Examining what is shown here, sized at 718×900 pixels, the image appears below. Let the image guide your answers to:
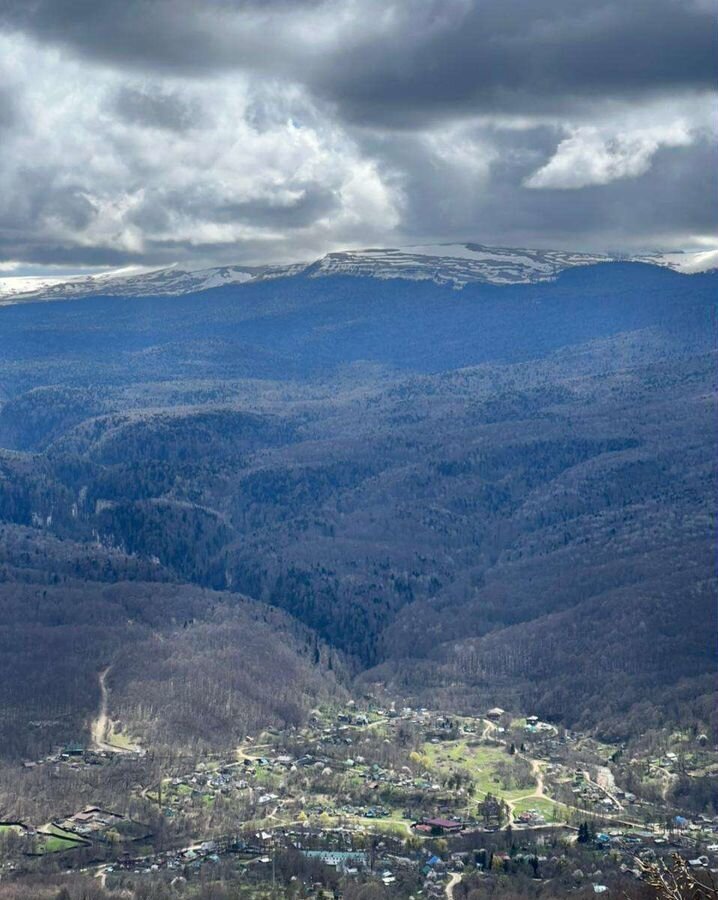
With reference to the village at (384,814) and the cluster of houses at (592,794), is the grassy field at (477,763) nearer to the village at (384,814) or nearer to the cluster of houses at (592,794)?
the village at (384,814)

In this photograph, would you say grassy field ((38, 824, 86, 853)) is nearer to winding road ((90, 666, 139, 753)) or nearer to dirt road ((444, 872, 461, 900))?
winding road ((90, 666, 139, 753))

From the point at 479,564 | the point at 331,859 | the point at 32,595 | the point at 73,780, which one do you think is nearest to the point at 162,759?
the point at 73,780

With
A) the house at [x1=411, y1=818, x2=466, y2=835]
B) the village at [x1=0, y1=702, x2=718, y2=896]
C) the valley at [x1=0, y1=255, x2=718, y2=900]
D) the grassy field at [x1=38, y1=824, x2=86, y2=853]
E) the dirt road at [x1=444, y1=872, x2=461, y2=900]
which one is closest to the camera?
the dirt road at [x1=444, y1=872, x2=461, y2=900]

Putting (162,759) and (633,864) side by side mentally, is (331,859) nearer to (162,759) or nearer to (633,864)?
(633,864)

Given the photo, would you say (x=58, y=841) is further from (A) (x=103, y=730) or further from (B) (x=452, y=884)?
(A) (x=103, y=730)

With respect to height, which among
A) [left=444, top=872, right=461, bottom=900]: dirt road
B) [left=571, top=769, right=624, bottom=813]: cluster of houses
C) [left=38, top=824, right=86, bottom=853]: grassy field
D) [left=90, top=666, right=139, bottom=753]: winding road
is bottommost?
[left=444, top=872, right=461, bottom=900]: dirt road

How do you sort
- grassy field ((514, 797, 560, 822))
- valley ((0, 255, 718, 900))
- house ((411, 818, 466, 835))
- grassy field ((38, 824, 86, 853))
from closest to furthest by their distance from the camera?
valley ((0, 255, 718, 900)), grassy field ((38, 824, 86, 853)), house ((411, 818, 466, 835)), grassy field ((514, 797, 560, 822))

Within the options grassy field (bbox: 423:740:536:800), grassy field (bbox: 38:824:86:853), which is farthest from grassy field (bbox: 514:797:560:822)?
grassy field (bbox: 38:824:86:853)

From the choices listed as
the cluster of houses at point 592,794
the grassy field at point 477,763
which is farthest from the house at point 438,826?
the cluster of houses at point 592,794
